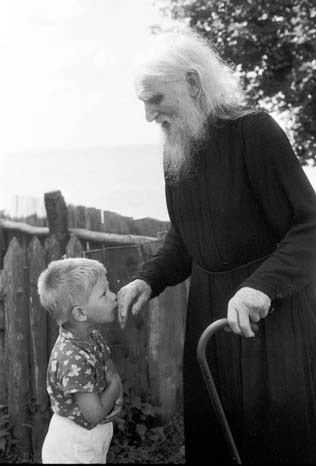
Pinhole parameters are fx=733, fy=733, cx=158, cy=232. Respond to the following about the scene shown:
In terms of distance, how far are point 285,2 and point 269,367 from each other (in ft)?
35.7

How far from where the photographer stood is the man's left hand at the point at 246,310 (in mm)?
2279

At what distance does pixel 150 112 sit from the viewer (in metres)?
2.81

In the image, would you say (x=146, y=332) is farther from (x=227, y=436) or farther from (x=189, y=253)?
(x=227, y=436)

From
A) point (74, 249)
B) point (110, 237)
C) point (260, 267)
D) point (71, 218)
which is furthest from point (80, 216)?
point (260, 267)

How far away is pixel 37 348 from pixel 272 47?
10.2m

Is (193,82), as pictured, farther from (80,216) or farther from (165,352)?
(80,216)

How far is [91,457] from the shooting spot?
288 cm

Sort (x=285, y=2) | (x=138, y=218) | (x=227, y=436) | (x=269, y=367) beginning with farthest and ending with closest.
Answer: (x=285, y=2), (x=138, y=218), (x=269, y=367), (x=227, y=436)

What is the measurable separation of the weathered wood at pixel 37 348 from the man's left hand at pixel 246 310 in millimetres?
2168

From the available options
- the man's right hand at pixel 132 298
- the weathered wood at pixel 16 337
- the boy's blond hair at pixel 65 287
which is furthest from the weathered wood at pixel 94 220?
the boy's blond hair at pixel 65 287

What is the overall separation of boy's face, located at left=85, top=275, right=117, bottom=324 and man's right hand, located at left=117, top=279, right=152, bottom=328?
39 mm

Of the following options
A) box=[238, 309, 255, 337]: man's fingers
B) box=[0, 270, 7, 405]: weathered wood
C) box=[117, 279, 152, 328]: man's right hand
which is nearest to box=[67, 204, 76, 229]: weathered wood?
box=[0, 270, 7, 405]: weathered wood

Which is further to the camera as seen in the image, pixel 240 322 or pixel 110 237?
pixel 110 237

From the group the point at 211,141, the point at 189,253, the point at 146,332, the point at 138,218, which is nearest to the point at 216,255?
the point at 189,253
